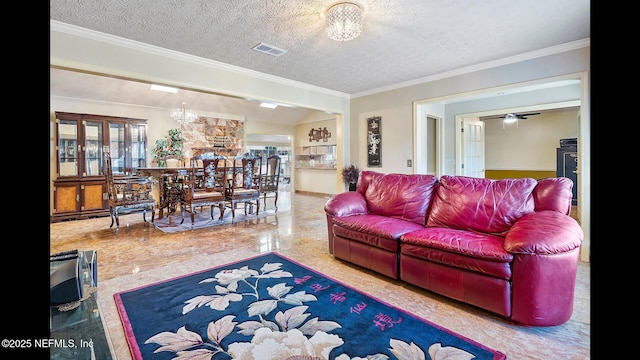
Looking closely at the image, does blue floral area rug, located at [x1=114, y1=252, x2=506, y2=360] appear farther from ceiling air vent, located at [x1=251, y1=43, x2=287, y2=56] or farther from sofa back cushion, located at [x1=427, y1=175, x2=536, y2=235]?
ceiling air vent, located at [x1=251, y1=43, x2=287, y2=56]

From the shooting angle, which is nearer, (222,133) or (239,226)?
(239,226)

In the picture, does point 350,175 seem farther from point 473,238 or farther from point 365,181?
point 473,238

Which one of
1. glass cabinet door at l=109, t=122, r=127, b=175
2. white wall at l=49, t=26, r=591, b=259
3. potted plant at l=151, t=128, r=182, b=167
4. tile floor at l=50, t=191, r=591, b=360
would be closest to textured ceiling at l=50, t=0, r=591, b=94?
white wall at l=49, t=26, r=591, b=259

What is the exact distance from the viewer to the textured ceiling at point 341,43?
8.65 ft

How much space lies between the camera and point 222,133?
309 inches

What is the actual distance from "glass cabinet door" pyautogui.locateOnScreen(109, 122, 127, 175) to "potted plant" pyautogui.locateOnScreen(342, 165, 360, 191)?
4.40 m

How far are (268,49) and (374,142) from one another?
2.88 m

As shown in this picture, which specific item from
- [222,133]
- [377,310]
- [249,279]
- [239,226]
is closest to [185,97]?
[222,133]

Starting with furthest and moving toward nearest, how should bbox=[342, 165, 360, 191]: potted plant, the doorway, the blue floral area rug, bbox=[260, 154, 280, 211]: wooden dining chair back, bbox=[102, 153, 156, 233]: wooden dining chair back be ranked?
bbox=[260, 154, 280, 211]: wooden dining chair back → bbox=[342, 165, 360, 191]: potted plant → bbox=[102, 153, 156, 233]: wooden dining chair back → the doorway → the blue floral area rug

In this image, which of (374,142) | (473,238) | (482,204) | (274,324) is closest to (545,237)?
(473,238)

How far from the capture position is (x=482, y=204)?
2.58 m

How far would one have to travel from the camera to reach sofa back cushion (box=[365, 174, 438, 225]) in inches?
118
